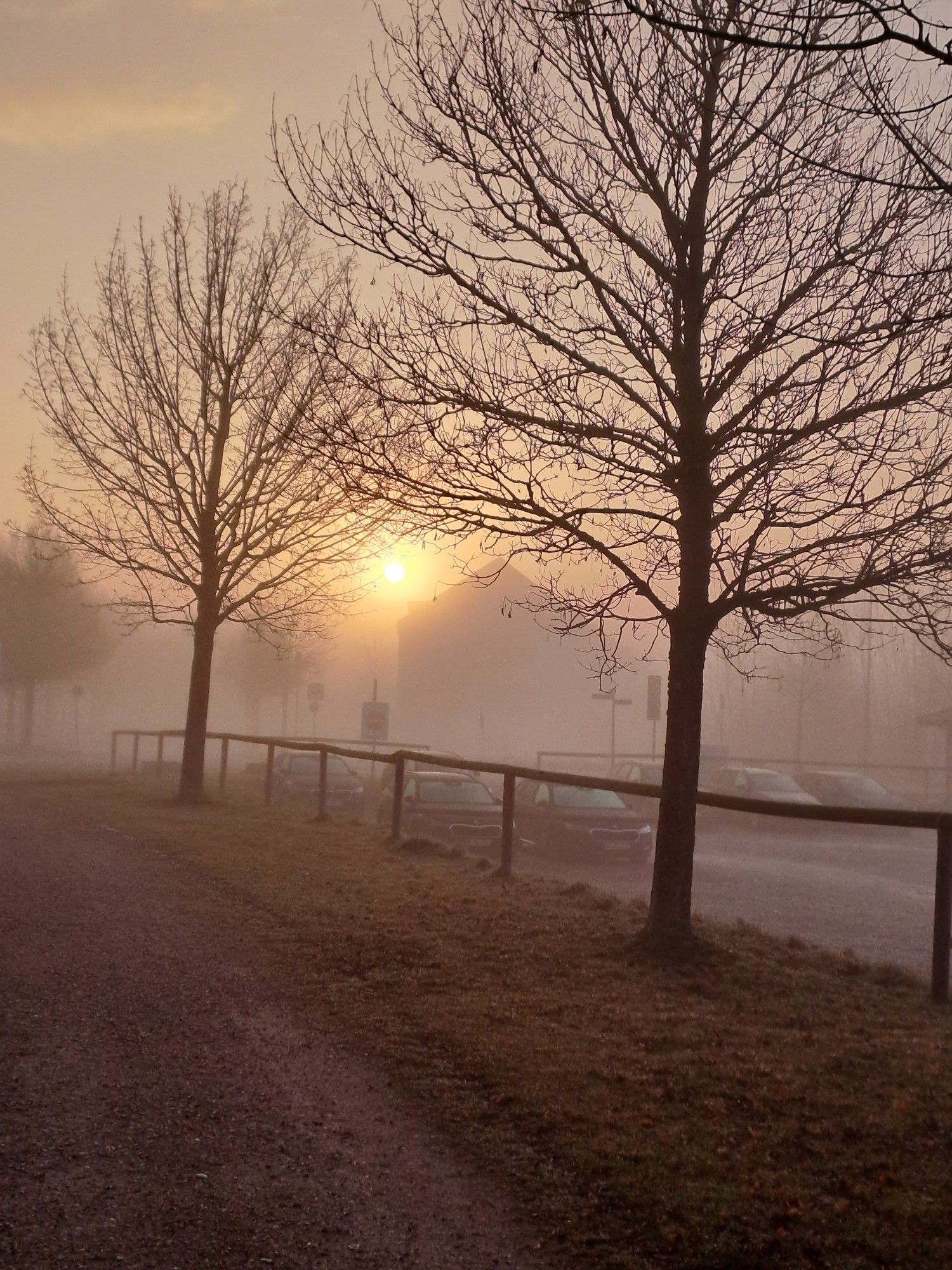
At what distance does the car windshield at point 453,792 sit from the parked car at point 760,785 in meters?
7.78

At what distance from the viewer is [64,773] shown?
32.3 metres

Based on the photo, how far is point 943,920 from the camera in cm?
715

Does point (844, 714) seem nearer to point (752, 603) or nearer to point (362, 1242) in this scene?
point (752, 603)

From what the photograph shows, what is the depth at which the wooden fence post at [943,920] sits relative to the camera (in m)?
7.12

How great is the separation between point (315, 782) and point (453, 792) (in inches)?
296

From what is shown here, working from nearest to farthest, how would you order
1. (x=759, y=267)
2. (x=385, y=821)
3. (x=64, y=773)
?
(x=759, y=267), (x=385, y=821), (x=64, y=773)

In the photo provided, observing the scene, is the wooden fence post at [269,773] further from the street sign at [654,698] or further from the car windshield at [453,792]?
the street sign at [654,698]

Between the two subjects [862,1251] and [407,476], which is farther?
[407,476]

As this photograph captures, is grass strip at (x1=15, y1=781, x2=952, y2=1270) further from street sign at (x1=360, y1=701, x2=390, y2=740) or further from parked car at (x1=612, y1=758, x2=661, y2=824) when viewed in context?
street sign at (x1=360, y1=701, x2=390, y2=740)

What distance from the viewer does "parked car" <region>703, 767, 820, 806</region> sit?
955 inches

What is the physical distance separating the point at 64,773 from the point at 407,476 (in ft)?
89.3

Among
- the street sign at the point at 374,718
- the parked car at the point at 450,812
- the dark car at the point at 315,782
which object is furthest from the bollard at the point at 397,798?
the street sign at the point at 374,718

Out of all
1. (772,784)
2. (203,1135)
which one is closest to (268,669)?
(772,784)

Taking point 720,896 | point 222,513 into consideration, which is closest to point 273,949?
point 720,896
